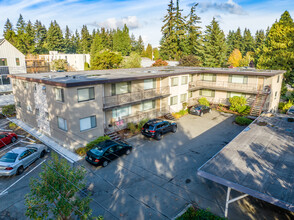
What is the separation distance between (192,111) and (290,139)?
15190mm

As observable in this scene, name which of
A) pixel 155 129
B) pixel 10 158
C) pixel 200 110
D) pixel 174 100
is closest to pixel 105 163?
pixel 155 129

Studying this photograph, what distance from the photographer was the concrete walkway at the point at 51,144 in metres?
18.4

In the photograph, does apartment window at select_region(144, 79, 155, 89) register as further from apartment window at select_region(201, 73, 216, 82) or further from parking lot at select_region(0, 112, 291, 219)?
apartment window at select_region(201, 73, 216, 82)

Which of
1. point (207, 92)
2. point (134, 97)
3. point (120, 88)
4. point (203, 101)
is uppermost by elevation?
point (120, 88)

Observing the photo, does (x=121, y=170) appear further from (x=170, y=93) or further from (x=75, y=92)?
(x=170, y=93)

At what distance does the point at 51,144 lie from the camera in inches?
813

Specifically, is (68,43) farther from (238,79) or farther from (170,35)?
(238,79)

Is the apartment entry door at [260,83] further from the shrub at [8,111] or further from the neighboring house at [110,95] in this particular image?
the shrub at [8,111]

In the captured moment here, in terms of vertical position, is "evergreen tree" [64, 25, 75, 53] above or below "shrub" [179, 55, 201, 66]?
above

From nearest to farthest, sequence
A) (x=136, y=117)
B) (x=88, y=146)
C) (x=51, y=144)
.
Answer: (x=88, y=146) → (x=51, y=144) → (x=136, y=117)

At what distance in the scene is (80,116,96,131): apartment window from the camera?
776 inches

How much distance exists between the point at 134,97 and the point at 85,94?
6.65 m

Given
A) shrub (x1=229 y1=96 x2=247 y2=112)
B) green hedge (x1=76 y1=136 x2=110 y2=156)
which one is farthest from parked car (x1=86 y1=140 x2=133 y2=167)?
shrub (x1=229 y1=96 x2=247 y2=112)

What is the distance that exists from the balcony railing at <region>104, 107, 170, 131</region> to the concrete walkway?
499cm
